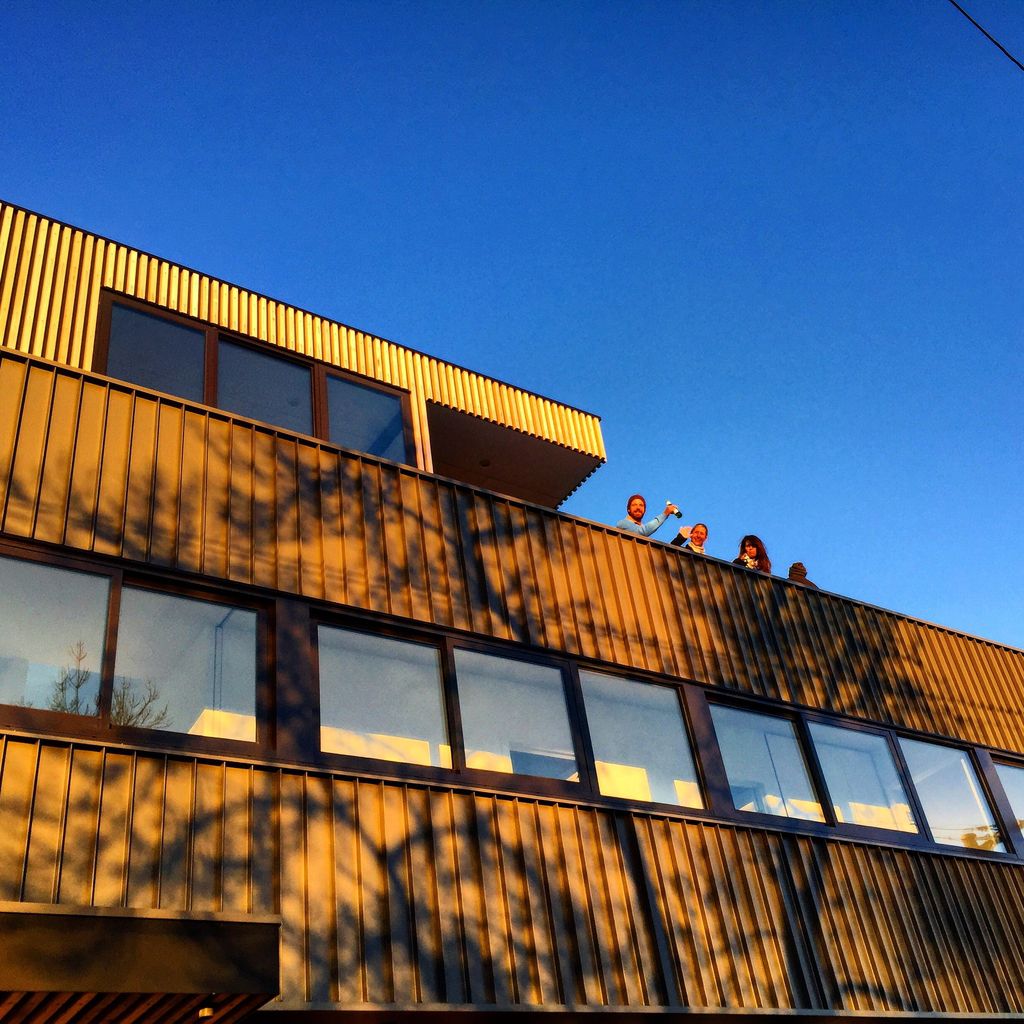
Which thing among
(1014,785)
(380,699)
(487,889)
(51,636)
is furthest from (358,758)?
(1014,785)

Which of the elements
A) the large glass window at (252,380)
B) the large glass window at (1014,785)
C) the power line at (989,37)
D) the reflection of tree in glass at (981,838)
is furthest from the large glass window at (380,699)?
the power line at (989,37)

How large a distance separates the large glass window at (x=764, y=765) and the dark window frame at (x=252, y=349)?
11.3ft

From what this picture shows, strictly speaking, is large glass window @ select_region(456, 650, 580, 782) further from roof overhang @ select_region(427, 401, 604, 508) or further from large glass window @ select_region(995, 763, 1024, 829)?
large glass window @ select_region(995, 763, 1024, 829)

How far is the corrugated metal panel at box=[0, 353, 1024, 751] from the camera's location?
665 cm

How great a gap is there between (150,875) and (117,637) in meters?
1.37

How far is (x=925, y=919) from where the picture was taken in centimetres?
877

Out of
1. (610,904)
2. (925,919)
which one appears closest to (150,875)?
(610,904)

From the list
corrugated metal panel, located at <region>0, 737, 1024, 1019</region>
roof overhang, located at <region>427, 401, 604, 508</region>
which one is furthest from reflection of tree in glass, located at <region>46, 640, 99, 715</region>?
roof overhang, located at <region>427, 401, 604, 508</region>

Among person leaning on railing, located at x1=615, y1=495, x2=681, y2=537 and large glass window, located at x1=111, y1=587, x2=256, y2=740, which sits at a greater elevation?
person leaning on railing, located at x1=615, y1=495, x2=681, y2=537

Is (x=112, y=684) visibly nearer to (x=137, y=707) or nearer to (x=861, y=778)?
(x=137, y=707)

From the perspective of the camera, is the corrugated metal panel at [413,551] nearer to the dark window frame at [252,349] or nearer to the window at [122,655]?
the window at [122,655]

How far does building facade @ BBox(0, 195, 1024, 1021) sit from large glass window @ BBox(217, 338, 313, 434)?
4 centimetres

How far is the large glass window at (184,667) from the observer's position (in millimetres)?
6070

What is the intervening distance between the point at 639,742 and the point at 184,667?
349 cm
